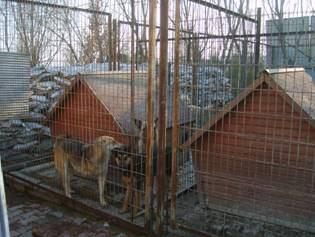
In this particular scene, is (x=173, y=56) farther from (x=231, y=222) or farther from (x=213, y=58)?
(x=231, y=222)

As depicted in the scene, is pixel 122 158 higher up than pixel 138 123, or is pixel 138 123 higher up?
pixel 138 123

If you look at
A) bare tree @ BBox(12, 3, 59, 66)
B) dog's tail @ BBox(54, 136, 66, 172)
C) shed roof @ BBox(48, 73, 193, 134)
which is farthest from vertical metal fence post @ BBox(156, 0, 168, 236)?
bare tree @ BBox(12, 3, 59, 66)

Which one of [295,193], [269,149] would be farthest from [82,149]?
[295,193]

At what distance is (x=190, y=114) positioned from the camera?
143 inches

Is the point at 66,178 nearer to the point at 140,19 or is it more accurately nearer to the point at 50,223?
the point at 50,223

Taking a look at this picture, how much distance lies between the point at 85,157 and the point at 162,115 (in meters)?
1.29

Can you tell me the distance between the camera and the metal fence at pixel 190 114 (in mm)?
2771

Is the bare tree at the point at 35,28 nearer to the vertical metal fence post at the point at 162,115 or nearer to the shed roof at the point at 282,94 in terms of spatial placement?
the vertical metal fence post at the point at 162,115

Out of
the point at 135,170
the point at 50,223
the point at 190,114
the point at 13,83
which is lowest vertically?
the point at 50,223

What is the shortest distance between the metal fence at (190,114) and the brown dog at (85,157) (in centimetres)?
1

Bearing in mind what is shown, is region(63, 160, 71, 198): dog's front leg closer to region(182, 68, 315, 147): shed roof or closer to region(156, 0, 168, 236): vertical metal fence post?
region(156, 0, 168, 236): vertical metal fence post

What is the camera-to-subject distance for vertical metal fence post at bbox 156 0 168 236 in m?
2.81

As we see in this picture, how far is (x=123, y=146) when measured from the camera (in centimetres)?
355

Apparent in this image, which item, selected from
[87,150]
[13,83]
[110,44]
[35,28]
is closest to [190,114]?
[87,150]
